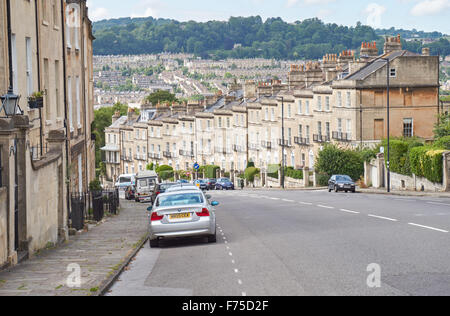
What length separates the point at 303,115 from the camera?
8262 centimetres

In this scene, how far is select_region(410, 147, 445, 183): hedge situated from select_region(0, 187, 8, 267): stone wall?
3793 cm

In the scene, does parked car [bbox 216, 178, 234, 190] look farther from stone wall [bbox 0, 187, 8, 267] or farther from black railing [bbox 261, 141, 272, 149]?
stone wall [bbox 0, 187, 8, 267]

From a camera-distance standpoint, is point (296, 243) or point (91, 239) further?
point (91, 239)

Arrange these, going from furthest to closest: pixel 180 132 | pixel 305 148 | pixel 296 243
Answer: pixel 180 132, pixel 305 148, pixel 296 243

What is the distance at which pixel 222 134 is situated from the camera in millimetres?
100375

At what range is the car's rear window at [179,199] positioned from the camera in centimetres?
2109

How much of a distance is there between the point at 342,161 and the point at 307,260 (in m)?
53.4

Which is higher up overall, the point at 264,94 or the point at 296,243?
the point at 264,94

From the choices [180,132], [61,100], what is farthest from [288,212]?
[180,132]

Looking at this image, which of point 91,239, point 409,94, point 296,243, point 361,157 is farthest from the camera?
point 409,94

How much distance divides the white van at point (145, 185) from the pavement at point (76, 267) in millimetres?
31327

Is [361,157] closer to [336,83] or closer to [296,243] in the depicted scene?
[336,83]

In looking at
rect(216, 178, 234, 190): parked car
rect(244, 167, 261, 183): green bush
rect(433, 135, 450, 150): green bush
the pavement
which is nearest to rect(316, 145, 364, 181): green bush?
rect(216, 178, 234, 190): parked car
